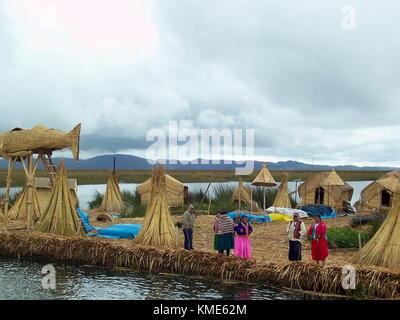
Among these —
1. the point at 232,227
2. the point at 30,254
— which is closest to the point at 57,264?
the point at 30,254

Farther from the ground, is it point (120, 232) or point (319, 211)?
point (319, 211)

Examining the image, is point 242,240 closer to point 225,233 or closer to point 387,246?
point 225,233

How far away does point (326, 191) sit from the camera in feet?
88.2

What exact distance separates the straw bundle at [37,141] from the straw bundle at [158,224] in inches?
115

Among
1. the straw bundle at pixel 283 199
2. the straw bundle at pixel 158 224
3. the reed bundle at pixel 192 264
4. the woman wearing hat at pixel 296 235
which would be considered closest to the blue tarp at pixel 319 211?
the straw bundle at pixel 283 199

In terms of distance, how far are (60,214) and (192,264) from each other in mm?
5075

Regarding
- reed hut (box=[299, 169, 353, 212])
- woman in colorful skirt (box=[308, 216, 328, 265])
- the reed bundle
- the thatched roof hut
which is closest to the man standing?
the reed bundle

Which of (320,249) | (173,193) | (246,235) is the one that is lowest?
(320,249)

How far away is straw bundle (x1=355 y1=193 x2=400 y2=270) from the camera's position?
10586 millimetres

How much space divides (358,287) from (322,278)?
0.69 m

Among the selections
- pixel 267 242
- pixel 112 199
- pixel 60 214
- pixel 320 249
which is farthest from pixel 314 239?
pixel 112 199

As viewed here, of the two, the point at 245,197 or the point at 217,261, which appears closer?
the point at 217,261

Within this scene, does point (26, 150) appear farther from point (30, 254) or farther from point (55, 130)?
point (30, 254)

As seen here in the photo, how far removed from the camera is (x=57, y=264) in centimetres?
1255
